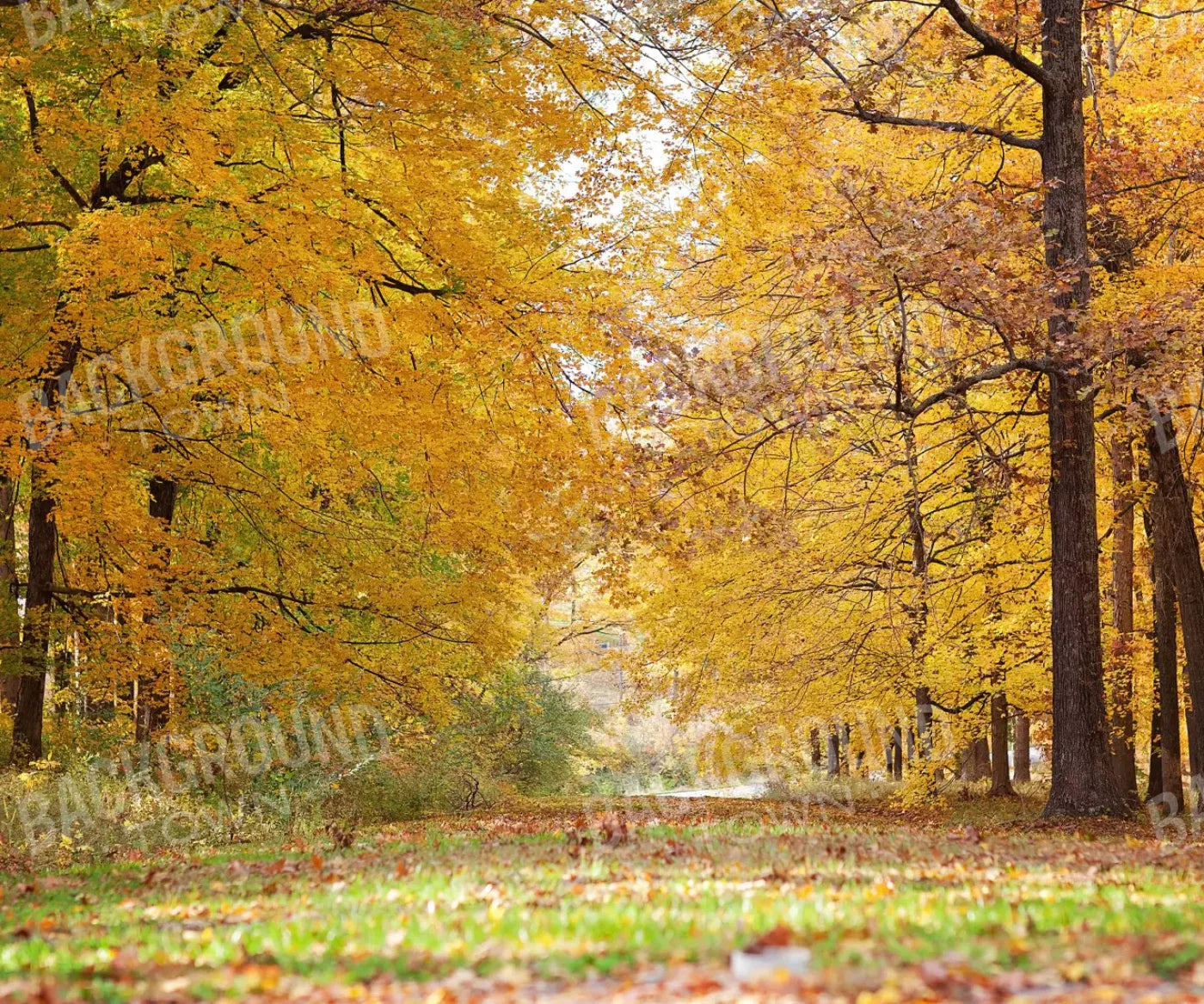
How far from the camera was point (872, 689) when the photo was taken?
17.6 metres

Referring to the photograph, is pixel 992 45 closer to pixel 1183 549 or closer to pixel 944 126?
pixel 944 126

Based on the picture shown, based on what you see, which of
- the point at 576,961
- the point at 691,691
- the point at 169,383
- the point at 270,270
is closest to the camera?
the point at 576,961

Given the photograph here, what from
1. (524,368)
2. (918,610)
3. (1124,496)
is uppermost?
(524,368)

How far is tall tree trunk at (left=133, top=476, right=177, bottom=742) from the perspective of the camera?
15375 millimetres

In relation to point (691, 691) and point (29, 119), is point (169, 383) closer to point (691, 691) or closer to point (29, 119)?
point (29, 119)

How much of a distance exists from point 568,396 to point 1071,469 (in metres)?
5.37

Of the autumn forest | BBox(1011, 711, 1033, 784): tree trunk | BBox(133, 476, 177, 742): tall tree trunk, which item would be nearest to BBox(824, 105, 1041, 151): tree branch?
the autumn forest

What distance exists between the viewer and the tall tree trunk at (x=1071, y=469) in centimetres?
1160

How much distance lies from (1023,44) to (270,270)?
866 centimetres

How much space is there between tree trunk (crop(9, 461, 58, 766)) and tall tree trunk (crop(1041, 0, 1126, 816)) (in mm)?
12583

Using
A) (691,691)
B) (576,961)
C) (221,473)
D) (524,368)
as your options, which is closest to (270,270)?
(524,368)

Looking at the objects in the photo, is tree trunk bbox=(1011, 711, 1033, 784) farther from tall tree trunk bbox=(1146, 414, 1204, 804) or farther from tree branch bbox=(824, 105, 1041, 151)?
tree branch bbox=(824, 105, 1041, 151)

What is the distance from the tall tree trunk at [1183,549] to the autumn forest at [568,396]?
6cm

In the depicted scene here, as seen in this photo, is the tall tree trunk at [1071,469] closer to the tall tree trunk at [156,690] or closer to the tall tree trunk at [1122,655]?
the tall tree trunk at [1122,655]
